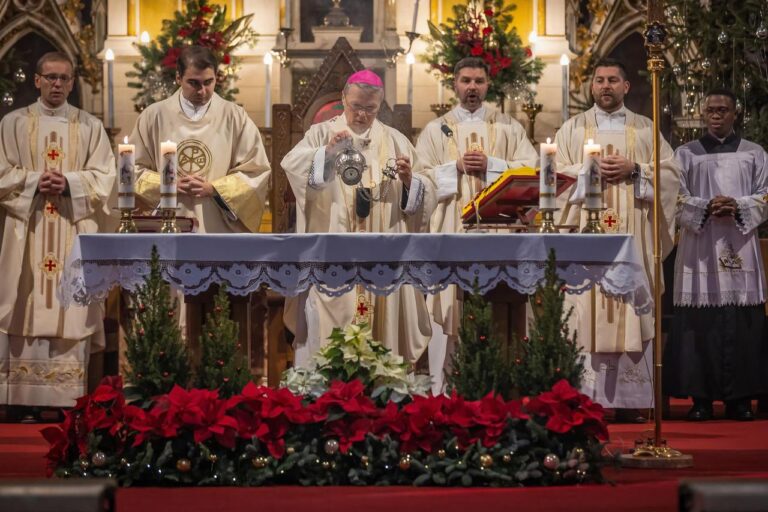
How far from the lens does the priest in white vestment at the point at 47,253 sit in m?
8.08

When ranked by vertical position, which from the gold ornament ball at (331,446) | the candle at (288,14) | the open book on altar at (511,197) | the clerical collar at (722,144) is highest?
the candle at (288,14)

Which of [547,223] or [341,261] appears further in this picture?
[547,223]

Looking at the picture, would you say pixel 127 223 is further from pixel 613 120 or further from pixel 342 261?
pixel 613 120

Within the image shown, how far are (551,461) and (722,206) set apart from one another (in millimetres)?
3425

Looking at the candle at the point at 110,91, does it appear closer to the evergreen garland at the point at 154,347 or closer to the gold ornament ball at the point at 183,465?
the evergreen garland at the point at 154,347

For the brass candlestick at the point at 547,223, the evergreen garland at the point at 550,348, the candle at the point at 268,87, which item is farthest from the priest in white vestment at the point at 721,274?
the candle at the point at 268,87

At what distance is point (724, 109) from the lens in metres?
8.28

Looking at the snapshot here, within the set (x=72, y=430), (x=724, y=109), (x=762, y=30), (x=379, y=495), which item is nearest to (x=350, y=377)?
(x=379, y=495)

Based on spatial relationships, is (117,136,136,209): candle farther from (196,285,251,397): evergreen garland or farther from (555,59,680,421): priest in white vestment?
(555,59,680,421): priest in white vestment

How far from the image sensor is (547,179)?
5.92 m

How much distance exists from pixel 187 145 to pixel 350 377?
2361mm

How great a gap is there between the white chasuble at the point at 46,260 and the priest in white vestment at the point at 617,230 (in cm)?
280

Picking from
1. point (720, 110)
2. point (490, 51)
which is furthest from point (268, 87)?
point (720, 110)

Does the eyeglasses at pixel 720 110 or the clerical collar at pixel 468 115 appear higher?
the eyeglasses at pixel 720 110
